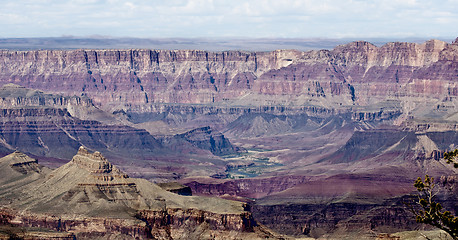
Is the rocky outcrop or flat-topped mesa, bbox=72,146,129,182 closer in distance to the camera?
the rocky outcrop

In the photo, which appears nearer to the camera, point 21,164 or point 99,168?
point 99,168

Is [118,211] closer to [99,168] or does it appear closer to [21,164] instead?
[99,168]

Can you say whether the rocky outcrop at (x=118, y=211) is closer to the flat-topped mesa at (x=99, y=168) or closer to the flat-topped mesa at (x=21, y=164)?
the flat-topped mesa at (x=99, y=168)

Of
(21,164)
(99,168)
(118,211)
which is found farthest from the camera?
(21,164)

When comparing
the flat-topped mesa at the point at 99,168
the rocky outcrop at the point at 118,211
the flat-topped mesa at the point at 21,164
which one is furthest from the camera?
the flat-topped mesa at the point at 21,164

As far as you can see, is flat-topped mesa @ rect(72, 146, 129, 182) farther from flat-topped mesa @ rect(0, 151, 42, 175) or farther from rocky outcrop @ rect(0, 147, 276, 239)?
flat-topped mesa @ rect(0, 151, 42, 175)

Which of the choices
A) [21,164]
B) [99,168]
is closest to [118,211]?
[99,168]

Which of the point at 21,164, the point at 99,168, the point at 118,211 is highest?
the point at 99,168

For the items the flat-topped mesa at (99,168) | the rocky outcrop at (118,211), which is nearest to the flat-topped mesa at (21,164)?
the flat-topped mesa at (99,168)

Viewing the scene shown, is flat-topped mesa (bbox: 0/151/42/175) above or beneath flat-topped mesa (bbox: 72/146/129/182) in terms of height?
beneath

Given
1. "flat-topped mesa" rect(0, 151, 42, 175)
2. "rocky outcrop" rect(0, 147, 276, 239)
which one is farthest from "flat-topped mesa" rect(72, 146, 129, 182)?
→ "flat-topped mesa" rect(0, 151, 42, 175)

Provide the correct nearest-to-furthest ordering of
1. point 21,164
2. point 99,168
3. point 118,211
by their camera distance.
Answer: point 118,211 → point 99,168 → point 21,164

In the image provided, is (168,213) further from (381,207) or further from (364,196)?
(364,196)
